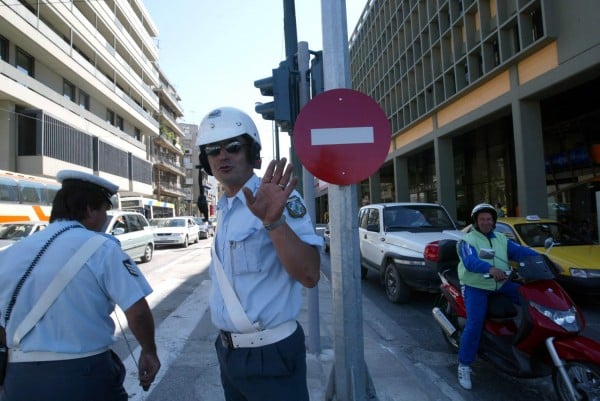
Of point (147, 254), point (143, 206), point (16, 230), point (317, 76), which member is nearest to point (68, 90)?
point (143, 206)

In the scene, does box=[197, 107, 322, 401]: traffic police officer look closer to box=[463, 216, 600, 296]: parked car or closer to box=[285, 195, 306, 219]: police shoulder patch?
box=[285, 195, 306, 219]: police shoulder patch

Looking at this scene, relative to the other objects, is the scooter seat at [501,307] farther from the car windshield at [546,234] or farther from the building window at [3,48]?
the building window at [3,48]

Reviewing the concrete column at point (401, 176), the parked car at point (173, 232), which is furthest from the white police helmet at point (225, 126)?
the concrete column at point (401, 176)

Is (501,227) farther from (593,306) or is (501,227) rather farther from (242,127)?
(242,127)

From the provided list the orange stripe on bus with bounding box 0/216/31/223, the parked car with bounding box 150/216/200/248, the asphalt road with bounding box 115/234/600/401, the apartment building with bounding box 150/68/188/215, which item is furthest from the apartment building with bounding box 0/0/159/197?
the asphalt road with bounding box 115/234/600/401

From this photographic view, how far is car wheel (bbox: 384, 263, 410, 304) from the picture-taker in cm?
721

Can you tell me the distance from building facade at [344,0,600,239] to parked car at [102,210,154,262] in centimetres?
1170

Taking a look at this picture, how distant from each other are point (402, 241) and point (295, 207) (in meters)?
5.96

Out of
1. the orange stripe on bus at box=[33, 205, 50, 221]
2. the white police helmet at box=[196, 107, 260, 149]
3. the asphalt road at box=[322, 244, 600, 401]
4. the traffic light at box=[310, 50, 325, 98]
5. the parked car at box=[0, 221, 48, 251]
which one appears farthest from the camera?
the orange stripe on bus at box=[33, 205, 50, 221]

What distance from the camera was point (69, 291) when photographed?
187 centimetres

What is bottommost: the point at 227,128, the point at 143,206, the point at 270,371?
the point at 270,371

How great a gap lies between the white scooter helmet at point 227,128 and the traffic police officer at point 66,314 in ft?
2.25

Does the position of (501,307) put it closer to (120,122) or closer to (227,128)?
(227,128)

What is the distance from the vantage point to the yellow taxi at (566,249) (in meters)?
6.59
